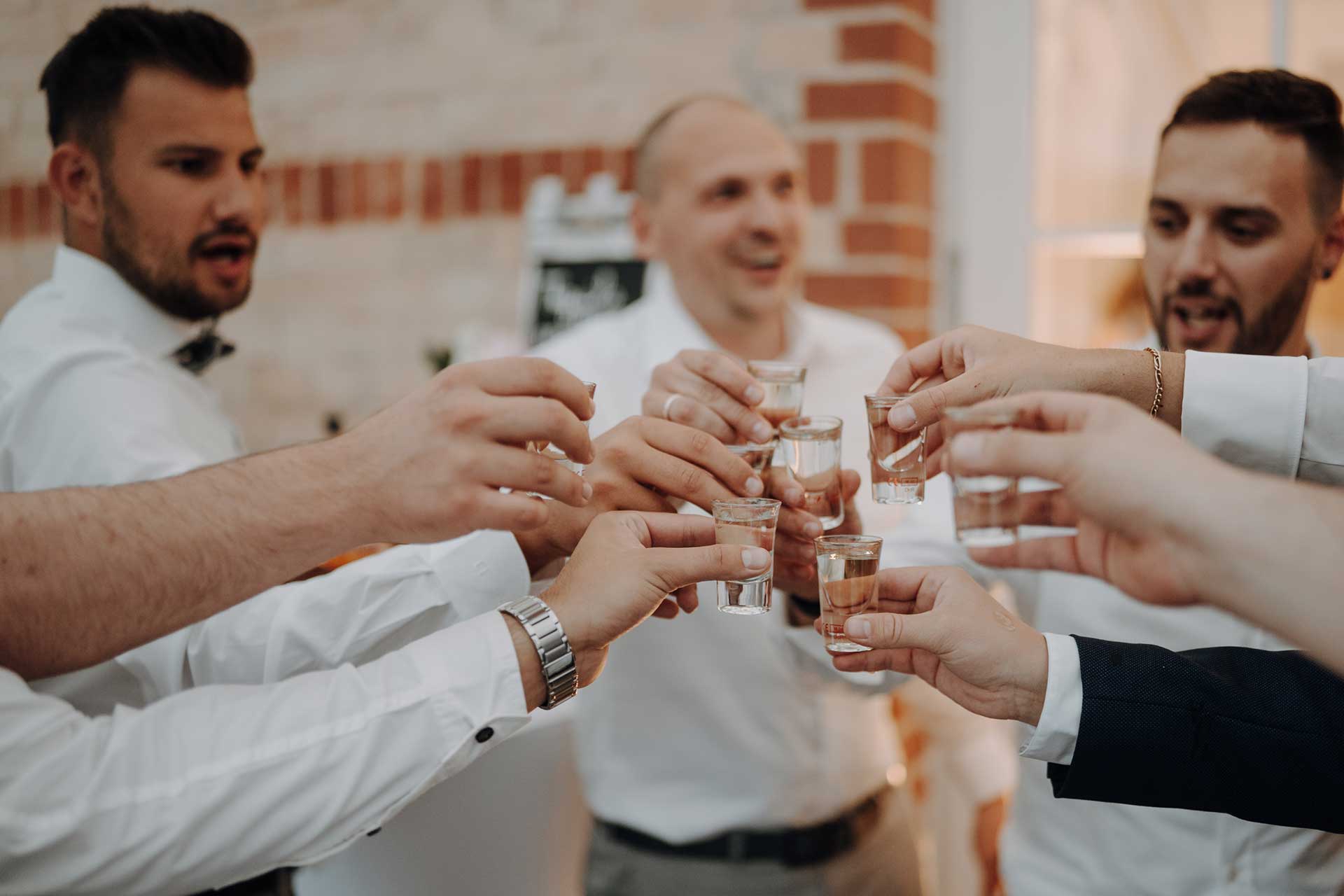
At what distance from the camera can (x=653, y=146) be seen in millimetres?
2559

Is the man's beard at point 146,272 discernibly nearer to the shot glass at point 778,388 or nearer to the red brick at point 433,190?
the shot glass at point 778,388

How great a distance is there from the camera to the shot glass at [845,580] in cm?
125

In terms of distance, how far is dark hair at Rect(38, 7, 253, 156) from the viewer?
1.71 meters

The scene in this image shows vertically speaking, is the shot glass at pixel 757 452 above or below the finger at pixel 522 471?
below

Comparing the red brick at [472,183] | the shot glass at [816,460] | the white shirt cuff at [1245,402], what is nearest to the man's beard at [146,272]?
the shot glass at [816,460]

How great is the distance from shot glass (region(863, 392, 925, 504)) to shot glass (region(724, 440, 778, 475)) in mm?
177

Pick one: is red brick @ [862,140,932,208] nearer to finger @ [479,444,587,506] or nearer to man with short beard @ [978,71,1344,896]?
man with short beard @ [978,71,1344,896]

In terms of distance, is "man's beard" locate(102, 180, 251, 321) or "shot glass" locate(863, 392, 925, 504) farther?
"man's beard" locate(102, 180, 251, 321)

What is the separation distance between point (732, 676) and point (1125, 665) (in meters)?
0.99

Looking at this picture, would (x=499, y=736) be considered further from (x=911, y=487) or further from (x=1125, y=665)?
(x=1125, y=665)

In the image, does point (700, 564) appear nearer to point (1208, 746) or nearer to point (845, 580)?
point (845, 580)

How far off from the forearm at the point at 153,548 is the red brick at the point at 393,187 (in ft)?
A: 7.44

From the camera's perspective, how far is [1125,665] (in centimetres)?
125

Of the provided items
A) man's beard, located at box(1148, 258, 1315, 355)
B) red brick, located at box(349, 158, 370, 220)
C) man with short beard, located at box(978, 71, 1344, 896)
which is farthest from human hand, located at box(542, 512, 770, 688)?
red brick, located at box(349, 158, 370, 220)
